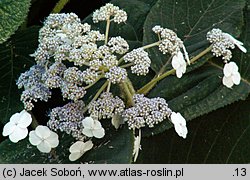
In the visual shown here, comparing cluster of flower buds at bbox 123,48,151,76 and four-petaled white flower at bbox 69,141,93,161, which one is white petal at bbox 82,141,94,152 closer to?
four-petaled white flower at bbox 69,141,93,161

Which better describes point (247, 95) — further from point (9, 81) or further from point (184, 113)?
point (9, 81)

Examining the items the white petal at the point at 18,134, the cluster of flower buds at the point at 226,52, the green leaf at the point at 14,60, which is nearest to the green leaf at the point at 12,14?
the green leaf at the point at 14,60

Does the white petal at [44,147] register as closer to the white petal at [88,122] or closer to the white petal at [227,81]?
the white petal at [88,122]

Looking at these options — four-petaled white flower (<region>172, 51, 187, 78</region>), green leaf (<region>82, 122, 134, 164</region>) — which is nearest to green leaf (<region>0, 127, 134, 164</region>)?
green leaf (<region>82, 122, 134, 164</region>)

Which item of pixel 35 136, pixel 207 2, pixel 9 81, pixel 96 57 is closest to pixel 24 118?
pixel 35 136

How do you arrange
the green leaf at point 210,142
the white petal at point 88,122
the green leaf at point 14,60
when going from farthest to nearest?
the green leaf at point 14,60 < the green leaf at point 210,142 < the white petal at point 88,122

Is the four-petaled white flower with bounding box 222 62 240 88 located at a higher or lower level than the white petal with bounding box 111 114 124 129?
higher
